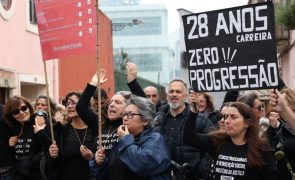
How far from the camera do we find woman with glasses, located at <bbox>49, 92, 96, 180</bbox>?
5902 millimetres

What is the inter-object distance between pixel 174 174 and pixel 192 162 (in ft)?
3.98

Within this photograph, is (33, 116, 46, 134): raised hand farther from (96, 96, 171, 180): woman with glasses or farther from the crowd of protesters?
(96, 96, 171, 180): woman with glasses

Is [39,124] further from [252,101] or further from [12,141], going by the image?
[252,101]

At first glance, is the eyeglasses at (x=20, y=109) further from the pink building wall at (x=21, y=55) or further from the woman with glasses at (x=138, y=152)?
the pink building wall at (x=21, y=55)

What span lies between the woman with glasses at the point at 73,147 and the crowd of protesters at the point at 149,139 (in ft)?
0.03

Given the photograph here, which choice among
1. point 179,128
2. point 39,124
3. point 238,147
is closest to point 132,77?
point 179,128

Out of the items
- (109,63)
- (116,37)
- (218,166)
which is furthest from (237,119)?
(116,37)

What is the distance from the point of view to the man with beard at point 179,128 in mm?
5957

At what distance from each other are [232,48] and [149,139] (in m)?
1.30

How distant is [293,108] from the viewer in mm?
4945

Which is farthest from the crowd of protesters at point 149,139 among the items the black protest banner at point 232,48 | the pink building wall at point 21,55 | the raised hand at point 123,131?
the pink building wall at point 21,55

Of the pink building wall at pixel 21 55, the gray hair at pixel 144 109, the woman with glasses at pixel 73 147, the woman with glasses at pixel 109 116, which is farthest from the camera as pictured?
the pink building wall at pixel 21 55

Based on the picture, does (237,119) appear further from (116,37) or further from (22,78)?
(116,37)

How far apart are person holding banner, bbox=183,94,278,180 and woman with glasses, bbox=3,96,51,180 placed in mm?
2038
